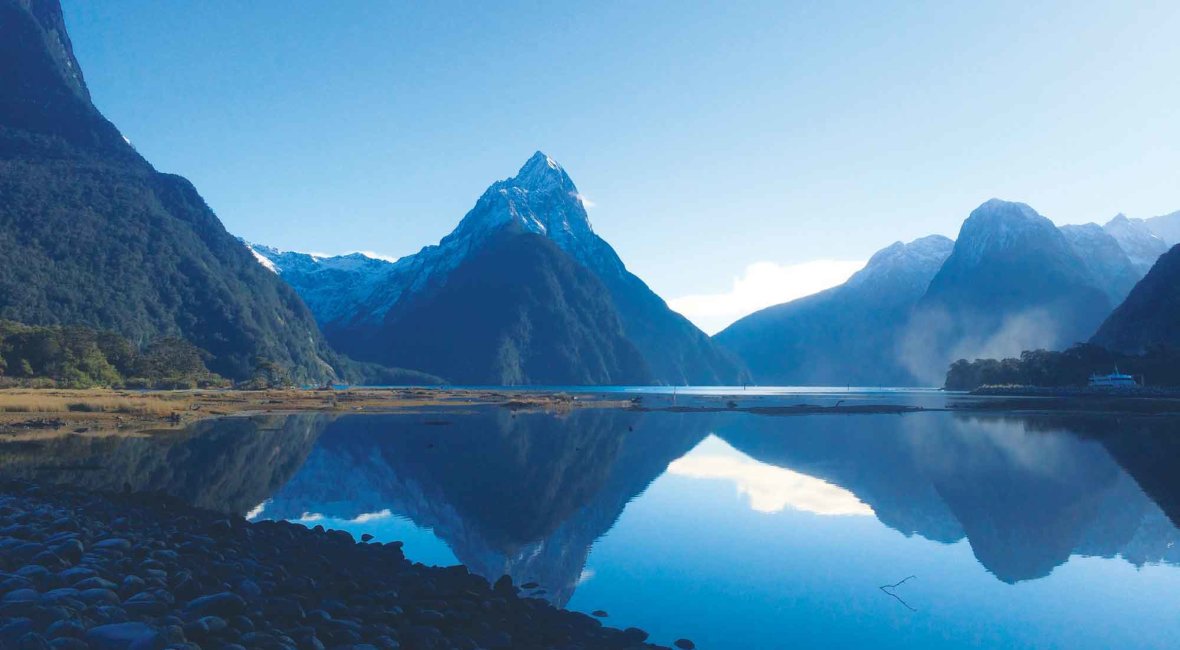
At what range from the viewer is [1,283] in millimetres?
171375

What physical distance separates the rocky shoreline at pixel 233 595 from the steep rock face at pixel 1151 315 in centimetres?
18580

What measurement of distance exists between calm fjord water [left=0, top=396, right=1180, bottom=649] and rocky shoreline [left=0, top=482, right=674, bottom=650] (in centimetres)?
286

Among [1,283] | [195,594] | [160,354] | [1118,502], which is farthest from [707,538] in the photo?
[1,283]

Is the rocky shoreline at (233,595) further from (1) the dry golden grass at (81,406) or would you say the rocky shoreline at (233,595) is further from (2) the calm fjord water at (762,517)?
(1) the dry golden grass at (81,406)

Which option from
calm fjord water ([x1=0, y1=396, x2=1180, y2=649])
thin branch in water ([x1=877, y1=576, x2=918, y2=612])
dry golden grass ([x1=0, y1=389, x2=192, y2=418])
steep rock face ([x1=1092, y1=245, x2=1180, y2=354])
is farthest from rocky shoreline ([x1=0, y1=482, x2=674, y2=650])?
steep rock face ([x1=1092, y1=245, x2=1180, y2=354])

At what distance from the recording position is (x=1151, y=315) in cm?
17212

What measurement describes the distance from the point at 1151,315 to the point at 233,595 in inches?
8702

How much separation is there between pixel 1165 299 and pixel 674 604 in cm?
20925

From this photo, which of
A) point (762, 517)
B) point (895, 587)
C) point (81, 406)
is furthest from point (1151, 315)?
point (81, 406)

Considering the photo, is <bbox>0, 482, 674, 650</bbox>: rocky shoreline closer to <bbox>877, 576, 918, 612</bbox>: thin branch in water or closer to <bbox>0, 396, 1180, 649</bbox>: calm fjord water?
<bbox>0, 396, 1180, 649</bbox>: calm fjord water

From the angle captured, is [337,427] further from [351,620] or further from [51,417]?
[351,620]

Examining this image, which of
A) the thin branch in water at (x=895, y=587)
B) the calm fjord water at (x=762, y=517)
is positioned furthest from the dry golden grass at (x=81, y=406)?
the thin branch in water at (x=895, y=587)

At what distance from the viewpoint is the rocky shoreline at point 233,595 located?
1106 cm

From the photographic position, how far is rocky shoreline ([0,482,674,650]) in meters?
11.1
